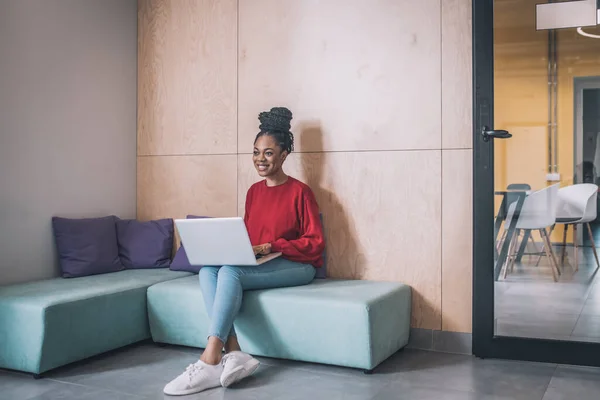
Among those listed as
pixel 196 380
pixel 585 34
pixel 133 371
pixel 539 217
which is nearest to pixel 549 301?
pixel 539 217

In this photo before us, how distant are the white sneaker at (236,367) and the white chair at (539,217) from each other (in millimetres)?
1434

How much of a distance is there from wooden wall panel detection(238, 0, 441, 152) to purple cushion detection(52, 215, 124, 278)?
1101mm

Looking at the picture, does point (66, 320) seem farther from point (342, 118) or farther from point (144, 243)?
point (342, 118)

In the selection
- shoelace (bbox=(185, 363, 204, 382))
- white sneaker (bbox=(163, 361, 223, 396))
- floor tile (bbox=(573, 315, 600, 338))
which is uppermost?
floor tile (bbox=(573, 315, 600, 338))

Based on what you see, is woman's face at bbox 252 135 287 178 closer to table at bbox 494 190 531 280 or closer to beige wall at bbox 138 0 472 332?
beige wall at bbox 138 0 472 332

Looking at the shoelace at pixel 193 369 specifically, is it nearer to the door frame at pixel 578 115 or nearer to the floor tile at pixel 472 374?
the floor tile at pixel 472 374

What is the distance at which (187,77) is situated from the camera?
4.27m

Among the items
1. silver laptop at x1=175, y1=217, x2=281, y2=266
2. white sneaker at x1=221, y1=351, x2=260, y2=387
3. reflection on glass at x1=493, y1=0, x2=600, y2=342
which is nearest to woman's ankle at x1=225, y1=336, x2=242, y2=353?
white sneaker at x1=221, y1=351, x2=260, y2=387

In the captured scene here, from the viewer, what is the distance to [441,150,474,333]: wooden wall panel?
3.41m

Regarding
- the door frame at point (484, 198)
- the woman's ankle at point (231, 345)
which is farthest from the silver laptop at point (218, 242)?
the door frame at point (484, 198)

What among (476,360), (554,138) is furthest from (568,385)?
(554,138)

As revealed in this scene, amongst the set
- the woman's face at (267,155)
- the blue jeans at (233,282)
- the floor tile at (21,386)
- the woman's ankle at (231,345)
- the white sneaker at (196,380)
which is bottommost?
the floor tile at (21,386)

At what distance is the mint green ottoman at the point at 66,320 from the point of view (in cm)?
293

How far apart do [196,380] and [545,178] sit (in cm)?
201
